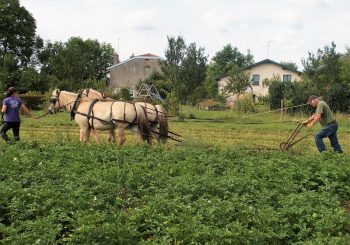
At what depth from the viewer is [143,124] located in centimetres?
1299

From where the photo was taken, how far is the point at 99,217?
17.2 ft

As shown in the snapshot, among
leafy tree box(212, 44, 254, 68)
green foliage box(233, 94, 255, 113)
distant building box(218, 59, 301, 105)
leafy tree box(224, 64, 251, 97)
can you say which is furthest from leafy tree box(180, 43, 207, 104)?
leafy tree box(212, 44, 254, 68)

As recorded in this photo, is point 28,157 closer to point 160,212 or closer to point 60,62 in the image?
point 160,212

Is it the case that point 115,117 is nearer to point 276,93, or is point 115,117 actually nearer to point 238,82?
point 276,93

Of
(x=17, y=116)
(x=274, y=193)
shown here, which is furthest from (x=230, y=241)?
(x=17, y=116)

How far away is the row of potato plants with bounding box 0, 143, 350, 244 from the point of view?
16.4 ft

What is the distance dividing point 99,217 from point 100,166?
322cm

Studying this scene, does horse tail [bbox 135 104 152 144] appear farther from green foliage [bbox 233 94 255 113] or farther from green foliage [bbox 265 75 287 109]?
green foliage [bbox 265 75 287 109]

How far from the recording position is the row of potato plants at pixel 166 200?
→ 5.01 meters

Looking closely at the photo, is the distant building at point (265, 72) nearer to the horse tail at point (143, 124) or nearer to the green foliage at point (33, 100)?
the green foliage at point (33, 100)

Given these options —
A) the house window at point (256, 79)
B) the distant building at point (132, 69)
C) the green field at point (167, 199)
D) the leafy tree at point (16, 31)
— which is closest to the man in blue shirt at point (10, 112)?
the green field at point (167, 199)

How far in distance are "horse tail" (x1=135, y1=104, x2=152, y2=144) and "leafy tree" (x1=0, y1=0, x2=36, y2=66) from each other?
44.6 m

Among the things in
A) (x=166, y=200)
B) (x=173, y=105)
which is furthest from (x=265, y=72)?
(x=166, y=200)

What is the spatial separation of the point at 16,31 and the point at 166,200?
177ft
